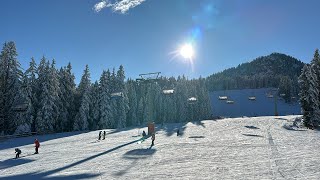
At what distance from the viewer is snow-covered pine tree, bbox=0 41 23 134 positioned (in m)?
59.8

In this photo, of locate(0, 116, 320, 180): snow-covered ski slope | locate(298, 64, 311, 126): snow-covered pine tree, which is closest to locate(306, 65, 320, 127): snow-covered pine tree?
locate(298, 64, 311, 126): snow-covered pine tree

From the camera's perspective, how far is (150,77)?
48.5 m

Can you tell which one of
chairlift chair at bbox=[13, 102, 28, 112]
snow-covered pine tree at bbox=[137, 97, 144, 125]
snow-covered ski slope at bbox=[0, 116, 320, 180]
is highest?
chairlift chair at bbox=[13, 102, 28, 112]

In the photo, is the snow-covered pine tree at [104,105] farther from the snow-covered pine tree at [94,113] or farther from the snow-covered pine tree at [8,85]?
the snow-covered pine tree at [8,85]

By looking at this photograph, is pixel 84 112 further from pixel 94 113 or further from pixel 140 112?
pixel 140 112

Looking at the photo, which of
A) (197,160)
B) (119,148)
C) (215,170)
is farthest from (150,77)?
(215,170)

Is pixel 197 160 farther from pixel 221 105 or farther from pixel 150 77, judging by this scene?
pixel 221 105

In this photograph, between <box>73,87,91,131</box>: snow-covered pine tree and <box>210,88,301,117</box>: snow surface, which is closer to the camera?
<box>73,87,91,131</box>: snow-covered pine tree

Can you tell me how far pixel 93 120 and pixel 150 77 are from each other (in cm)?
2723

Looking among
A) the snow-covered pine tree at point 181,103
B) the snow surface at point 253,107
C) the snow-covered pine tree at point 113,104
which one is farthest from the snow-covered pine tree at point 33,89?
the snow surface at point 253,107

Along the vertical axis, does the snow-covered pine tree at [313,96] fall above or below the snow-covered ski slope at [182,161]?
above

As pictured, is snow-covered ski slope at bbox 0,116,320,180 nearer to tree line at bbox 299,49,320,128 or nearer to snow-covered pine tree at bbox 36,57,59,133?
tree line at bbox 299,49,320,128

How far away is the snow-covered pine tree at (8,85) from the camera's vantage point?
196ft

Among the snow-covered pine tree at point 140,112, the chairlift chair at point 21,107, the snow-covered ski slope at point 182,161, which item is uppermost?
the chairlift chair at point 21,107
